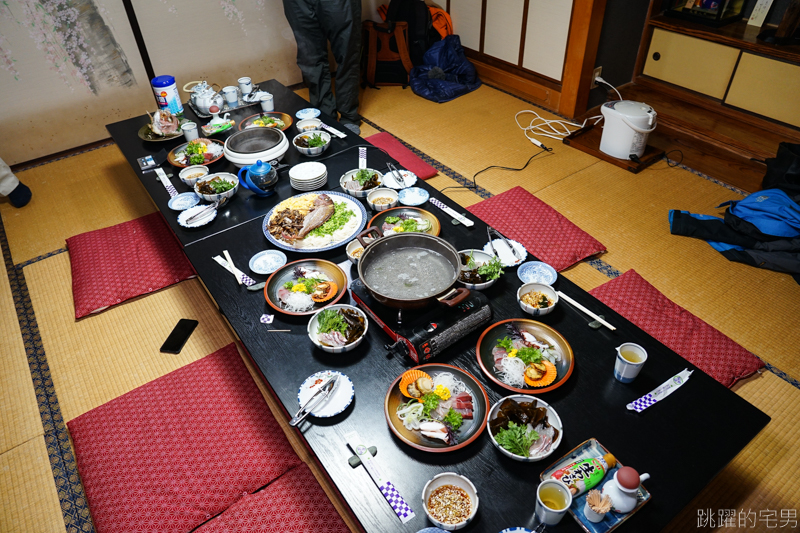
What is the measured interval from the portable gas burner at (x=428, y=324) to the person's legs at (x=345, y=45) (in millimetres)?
3010

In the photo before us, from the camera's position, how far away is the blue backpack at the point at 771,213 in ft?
8.98

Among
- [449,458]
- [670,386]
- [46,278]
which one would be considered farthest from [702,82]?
[46,278]

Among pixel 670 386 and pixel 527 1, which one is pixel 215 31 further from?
pixel 670 386

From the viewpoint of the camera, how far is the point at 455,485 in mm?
1305

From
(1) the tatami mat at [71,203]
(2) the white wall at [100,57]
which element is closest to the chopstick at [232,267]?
(1) the tatami mat at [71,203]

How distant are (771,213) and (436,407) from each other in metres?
2.51

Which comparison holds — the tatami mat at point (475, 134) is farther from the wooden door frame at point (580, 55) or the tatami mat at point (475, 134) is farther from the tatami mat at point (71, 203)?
the tatami mat at point (71, 203)

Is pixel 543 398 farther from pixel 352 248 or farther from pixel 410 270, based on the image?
pixel 352 248

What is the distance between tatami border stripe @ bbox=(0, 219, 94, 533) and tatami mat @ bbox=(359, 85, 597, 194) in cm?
273

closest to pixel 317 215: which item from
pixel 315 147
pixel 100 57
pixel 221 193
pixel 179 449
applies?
pixel 221 193

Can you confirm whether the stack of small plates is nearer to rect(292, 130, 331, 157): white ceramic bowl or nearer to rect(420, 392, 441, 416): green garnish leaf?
rect(292, 130, 331, 157): white ceramic bowl

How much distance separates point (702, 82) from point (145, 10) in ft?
14.8

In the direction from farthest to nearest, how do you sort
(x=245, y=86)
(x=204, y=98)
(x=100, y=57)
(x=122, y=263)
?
1. (x=100, y=57)
2. (x=245, y=86)
3. (x=204, y=98)
4. (x=122, y=263)

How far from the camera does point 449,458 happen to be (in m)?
1.36
